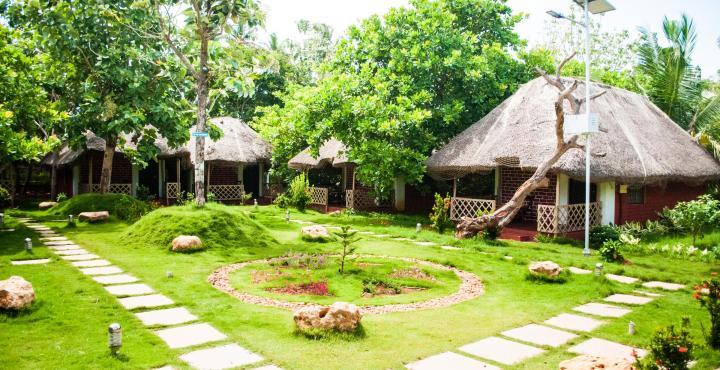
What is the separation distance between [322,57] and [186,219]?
1283 inches

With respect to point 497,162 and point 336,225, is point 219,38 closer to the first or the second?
point 336,225

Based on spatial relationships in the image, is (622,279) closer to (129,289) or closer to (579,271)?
(579,271)

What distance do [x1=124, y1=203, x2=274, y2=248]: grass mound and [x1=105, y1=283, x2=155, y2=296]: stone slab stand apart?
10.4 feet

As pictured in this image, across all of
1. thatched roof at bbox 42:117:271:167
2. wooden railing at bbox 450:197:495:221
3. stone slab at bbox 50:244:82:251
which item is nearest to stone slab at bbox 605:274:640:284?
wooden railing at bbox 450:197:495:221

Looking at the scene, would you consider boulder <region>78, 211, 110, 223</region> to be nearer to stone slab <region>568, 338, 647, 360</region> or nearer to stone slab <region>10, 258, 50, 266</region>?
stone slab <region>10, 258, 50, 266</region>

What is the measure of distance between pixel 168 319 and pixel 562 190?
1160cm

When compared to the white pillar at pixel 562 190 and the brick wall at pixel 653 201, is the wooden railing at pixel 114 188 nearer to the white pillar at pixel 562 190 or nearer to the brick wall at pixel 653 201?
the white pillar at pixel 562 190

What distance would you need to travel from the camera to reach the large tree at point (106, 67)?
16.0 m

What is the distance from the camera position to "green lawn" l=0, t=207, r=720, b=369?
4.97 meters

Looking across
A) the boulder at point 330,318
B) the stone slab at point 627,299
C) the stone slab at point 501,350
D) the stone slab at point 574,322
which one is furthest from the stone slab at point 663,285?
the boulder at point 330,318

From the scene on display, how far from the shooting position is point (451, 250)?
1162 centimetres

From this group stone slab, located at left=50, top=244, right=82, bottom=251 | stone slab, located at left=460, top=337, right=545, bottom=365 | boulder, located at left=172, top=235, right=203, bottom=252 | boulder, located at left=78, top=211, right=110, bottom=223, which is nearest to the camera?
stone slab, located at left=460, top=337, right=545, bottom=365

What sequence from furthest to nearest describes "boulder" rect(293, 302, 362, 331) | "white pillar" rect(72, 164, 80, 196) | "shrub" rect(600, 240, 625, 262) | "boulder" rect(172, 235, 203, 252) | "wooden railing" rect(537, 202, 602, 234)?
1. "white pillar" rect(72, 164, 80, 196)
2. "wooden railing" rect(537, 202, 602, 234)
3. "boulder" rect(172, 235, 203, 252)
4. "shrub" rect(600, 240, 625, 262)
5. "boulder" rect(293, 302, 362, 331)

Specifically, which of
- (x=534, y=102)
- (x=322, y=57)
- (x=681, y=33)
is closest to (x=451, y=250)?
(x=534, y=102)
